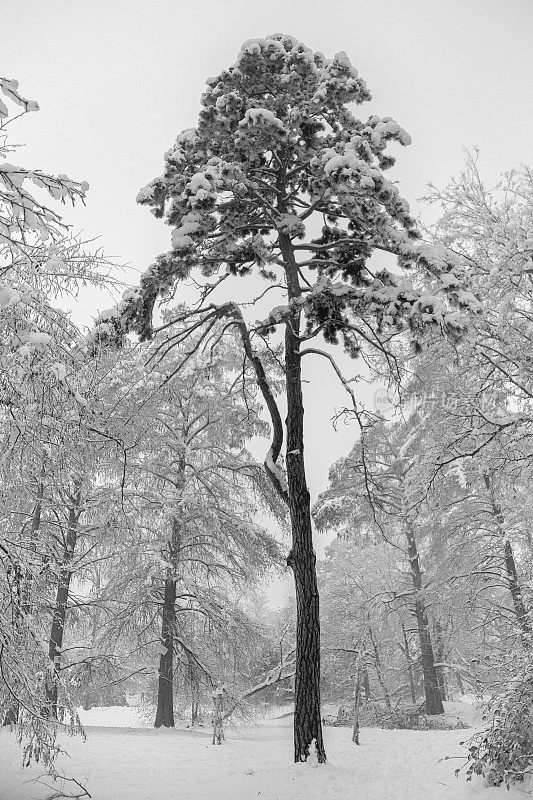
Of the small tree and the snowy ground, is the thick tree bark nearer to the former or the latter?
the snowy ground

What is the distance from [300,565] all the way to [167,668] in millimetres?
8515

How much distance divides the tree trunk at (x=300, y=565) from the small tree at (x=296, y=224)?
0.02 m

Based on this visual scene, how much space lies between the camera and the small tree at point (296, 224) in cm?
685

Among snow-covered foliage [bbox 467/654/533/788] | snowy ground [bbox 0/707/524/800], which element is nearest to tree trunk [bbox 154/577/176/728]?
snowy ground [bbox 0/707/524/800]

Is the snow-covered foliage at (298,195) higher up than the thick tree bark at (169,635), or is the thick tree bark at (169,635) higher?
the snow-covered foliage at (298,195)

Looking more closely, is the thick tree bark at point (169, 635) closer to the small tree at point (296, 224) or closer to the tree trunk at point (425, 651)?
the small tree at point (296, 224)

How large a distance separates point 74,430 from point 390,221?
5.26 m

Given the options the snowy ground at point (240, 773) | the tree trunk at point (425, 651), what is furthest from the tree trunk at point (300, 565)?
the tree trunk at point (425, 651)

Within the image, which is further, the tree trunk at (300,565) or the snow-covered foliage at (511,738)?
the tree trunk at (300,565)

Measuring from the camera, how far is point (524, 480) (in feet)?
38.2

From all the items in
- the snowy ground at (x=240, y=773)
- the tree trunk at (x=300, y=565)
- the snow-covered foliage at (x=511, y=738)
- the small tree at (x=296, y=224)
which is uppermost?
the small tree at (x=296, y=224)

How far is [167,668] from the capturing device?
43.8ft

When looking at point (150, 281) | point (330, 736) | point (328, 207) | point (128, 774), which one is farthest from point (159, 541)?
point (328, 207)

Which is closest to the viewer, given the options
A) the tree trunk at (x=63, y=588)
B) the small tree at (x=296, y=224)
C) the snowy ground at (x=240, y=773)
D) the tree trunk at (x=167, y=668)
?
the snowy ground at (x=240, y=773)
